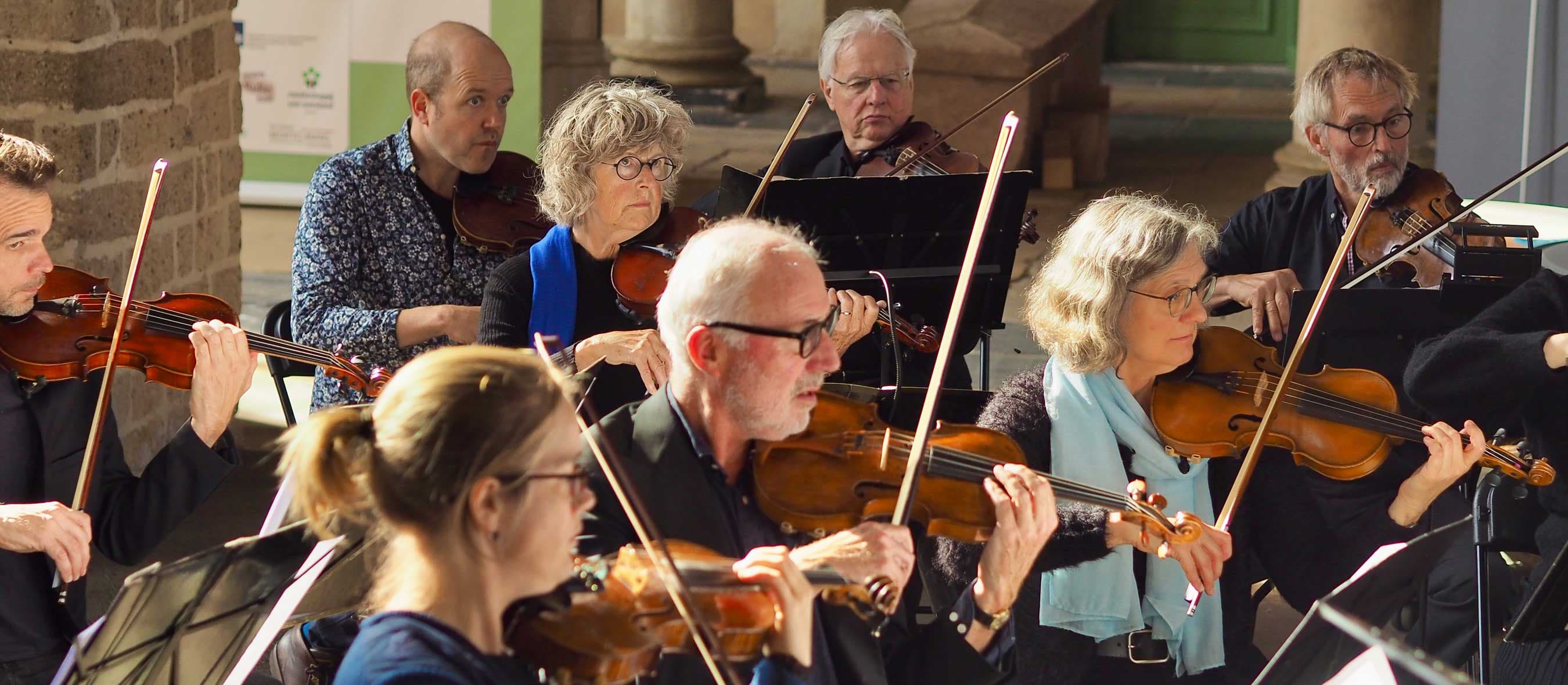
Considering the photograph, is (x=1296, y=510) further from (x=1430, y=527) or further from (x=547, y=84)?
(x=547, y=84)

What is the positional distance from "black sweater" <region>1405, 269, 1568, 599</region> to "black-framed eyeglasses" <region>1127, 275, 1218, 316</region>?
2.02 feet

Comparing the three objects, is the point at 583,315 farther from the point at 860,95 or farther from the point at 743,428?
the point at 860,95

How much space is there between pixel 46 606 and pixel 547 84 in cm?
582

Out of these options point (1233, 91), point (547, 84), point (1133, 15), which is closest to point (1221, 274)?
point (547, 84)

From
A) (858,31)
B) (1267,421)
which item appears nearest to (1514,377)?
(1267,421)

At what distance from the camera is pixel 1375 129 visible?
338cm

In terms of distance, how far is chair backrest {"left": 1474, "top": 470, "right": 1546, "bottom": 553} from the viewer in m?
2.82

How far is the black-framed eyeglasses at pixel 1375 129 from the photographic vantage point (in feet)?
11.1

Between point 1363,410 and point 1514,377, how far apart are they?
1.27 ft

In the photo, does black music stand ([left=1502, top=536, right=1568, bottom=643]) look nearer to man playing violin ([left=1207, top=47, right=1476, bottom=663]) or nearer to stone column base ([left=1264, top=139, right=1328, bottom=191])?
man playing violin ([left=1207, top=47, right=1476, bottom=663])

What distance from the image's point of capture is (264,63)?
19.0 ft

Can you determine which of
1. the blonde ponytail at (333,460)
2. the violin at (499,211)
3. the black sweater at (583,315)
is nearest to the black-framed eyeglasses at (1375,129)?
the black sweater at (583,315)

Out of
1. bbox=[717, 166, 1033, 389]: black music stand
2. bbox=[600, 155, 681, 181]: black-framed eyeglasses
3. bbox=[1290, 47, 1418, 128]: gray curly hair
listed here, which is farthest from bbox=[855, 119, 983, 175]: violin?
bbox=[600, 155, 681, 181]: black-framed eyeglasses

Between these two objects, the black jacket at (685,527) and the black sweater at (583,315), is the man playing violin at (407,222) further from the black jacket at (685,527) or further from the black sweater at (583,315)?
the black jacket at (685,527)
